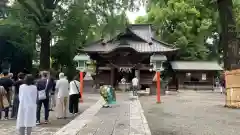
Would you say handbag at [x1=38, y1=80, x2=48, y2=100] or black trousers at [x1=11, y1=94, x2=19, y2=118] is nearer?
handbag at [x1=38, y1=80, x2=48, y2=100]

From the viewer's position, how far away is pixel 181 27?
4178 cm

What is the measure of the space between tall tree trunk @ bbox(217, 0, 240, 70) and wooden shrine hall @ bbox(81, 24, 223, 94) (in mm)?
16202

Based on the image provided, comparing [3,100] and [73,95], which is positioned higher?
[73,95]

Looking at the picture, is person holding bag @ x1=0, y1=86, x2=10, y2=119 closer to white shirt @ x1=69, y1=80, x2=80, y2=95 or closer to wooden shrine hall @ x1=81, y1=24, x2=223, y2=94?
white shirt @ x1=69, y1=80, x2=80, y2=95

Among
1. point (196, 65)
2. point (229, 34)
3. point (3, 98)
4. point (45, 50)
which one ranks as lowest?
point (3, 98)

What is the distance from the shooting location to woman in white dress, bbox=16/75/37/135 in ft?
24.3

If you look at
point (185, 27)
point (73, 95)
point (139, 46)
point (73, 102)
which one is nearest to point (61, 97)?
point (73, 95)

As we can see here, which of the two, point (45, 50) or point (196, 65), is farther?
point (196, 65)

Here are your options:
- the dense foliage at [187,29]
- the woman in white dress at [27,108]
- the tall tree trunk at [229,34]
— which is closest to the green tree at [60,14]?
the tall tree trunk at [229,34]

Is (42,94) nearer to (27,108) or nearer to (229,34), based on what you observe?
(27,108)

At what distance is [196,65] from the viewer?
4056 cm

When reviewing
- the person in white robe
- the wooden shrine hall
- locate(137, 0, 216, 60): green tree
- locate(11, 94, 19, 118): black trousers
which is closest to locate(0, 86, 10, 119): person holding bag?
locate(11, 94, 19, 118): black trousers

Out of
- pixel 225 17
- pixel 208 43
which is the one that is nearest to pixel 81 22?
pixel 225 17

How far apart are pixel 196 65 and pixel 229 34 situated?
78.4 feet
